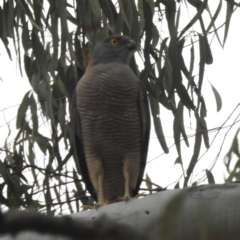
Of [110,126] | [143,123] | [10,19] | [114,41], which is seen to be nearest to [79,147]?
[110,126]

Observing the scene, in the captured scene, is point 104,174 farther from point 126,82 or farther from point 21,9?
point 21,9

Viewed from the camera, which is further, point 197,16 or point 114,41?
point 114,41

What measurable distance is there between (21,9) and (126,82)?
2.31 ft

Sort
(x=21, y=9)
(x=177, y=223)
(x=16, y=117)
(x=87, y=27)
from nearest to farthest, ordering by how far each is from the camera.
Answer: (x=177, y=223) < (x=21, y=9) < (x=87, y=27) < (x=16, y=117)

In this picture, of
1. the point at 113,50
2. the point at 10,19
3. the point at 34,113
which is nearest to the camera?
the point at 10,19

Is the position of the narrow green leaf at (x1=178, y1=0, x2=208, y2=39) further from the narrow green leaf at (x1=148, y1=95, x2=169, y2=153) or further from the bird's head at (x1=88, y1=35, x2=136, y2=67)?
the narrow green leaf at (x1=148, y1=95, x2=169, y2=153)

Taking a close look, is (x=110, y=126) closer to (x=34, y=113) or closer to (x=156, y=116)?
(x=156, y=116)

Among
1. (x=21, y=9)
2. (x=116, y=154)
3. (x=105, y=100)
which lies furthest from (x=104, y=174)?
(x=21, y=9)

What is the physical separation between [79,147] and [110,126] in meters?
0.24

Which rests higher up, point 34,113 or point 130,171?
point 34,113

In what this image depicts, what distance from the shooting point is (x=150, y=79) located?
3342 millimetres

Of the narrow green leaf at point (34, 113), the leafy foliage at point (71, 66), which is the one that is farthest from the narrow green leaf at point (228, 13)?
the narrow green leaf at point (34, 113)

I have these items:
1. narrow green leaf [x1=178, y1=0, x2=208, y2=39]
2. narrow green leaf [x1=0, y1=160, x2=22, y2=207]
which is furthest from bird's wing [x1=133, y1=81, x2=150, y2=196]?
narrow green leaf [x1=0, y1=160, x2=22, y2=207]

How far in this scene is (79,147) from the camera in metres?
3.09
